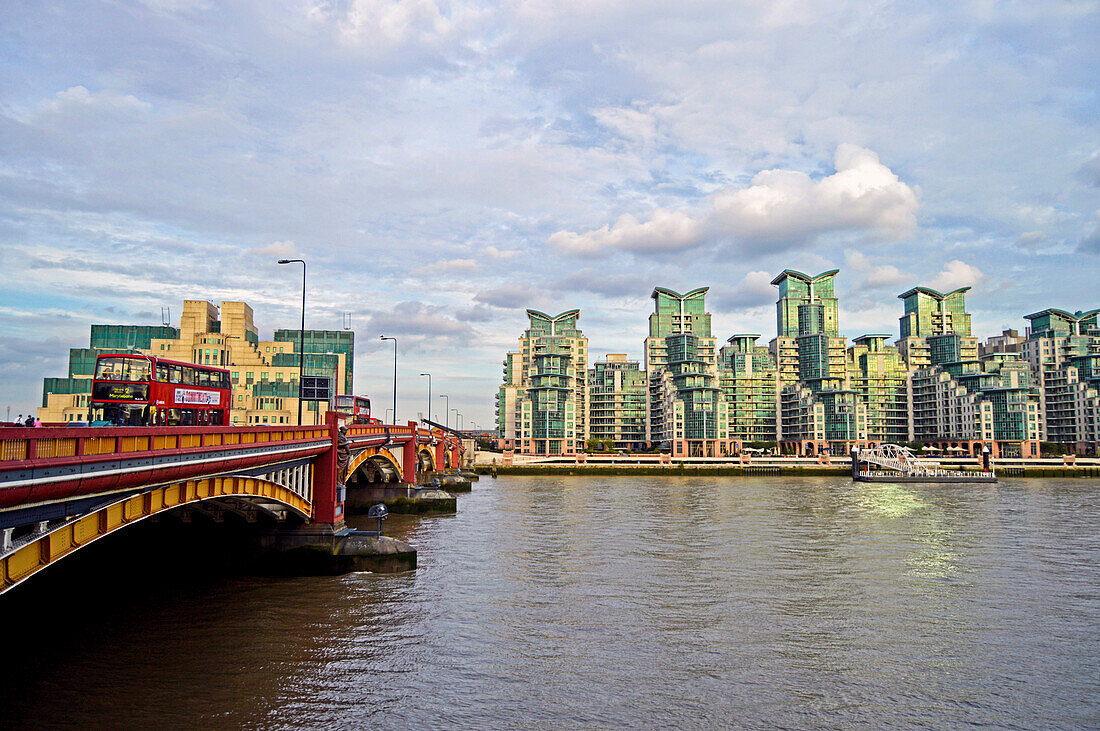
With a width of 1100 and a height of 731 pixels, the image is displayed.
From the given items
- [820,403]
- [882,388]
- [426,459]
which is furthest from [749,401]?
[426,459]

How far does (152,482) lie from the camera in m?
18.3

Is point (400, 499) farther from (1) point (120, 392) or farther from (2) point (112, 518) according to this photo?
(2) point (112, 518)

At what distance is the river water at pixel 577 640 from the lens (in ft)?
59.5

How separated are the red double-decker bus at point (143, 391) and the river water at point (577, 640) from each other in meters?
6.49

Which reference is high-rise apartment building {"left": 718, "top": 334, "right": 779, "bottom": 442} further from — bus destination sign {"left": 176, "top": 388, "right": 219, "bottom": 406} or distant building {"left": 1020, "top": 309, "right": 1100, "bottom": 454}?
bus destination sign {"left": 176, "top": 388, "right": 219, "bottom": 406}

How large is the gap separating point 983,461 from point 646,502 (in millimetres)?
93402

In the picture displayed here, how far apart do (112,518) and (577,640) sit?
543 inches

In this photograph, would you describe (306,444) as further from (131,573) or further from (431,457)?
(431,457)

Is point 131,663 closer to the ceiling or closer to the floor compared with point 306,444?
closer to the floor

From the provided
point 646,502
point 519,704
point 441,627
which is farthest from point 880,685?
point 646,502

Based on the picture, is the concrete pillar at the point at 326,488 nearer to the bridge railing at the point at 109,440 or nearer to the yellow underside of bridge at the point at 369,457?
the yellow underside of bridge at the point at 369,457

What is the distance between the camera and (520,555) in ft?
132

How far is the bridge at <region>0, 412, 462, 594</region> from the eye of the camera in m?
13.2

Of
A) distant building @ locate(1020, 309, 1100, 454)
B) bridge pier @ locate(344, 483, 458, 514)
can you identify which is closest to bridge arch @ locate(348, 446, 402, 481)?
bridge pier @ locate(344, 483, 458, 514)
